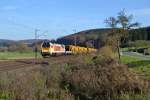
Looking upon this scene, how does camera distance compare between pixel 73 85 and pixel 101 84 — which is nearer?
pixel 101 84

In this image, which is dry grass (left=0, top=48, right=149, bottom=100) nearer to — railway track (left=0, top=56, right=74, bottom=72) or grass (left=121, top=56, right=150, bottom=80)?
grass (left=121, top=56, right=150, bottom=80)

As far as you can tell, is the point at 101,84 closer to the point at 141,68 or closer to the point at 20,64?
the point at 141,68

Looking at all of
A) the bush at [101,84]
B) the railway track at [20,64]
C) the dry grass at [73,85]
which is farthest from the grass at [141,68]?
the railway track at [20,64]

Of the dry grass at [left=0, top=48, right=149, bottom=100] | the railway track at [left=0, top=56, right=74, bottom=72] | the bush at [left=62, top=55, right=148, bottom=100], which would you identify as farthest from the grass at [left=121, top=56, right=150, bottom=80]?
the railway track at [left=0, top=56, right=74, bottom=72]

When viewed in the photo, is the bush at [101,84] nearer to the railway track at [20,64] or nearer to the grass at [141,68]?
the grass at [141,68]

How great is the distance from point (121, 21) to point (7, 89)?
116 feet

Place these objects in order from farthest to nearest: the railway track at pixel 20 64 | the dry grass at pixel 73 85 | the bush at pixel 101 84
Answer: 1. the railway track at pixel 20 64
2. the bush at pixel 101 84
3. the dry grass at pixel 73 85

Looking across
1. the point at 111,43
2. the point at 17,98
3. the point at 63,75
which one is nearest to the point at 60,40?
the point at 111,43

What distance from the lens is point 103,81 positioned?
73.0ft

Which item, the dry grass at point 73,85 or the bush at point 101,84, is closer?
the dry grass at point 73,85

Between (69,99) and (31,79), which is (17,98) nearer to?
(69,99)

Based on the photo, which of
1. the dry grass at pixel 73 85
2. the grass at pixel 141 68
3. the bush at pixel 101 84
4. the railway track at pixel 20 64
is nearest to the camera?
the dry grass at pixel 73 85

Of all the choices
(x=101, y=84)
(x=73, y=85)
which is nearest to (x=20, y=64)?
(x=73, y=85)

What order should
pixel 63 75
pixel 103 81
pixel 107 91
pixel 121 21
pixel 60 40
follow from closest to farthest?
pixel 107 91 → pixel 103 81 → pixel 63 75 → pixel 121 21 → pixel 60 40
